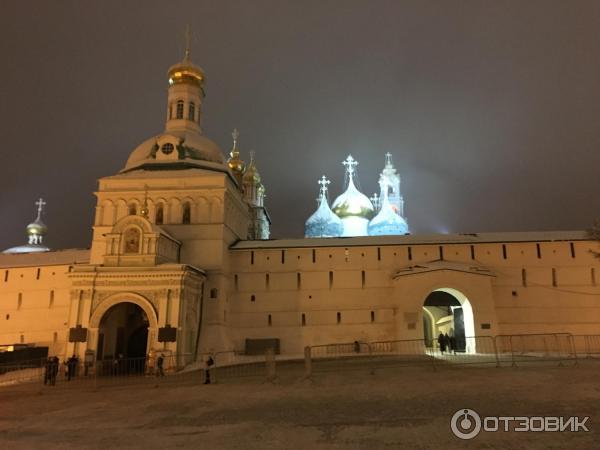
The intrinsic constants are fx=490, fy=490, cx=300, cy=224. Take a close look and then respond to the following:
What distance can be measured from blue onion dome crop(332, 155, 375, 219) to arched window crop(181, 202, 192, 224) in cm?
1574

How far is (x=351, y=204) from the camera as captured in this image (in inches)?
1628

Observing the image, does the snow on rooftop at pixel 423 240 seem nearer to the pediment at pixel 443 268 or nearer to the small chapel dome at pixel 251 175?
the pediment at pixel 443 268

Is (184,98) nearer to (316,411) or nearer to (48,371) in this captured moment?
(48,371)

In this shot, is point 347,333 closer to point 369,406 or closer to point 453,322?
point 453,322

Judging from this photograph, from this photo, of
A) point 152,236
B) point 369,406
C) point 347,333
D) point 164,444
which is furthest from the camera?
point 347,333

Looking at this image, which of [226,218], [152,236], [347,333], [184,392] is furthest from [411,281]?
[184,392]

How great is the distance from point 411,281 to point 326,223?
12577 millimetres

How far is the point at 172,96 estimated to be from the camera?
3481 centimetres

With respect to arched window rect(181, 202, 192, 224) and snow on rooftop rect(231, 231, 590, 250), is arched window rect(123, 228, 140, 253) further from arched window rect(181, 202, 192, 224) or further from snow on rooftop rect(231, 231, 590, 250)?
snow on rooftop rect(231, 231, 590, 250)

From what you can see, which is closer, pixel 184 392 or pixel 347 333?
pixel 184 392

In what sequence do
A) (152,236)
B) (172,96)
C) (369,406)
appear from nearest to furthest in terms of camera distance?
(369,406) → (152,236) → (172,96)

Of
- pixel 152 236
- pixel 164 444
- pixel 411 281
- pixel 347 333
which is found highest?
pixel 152 236

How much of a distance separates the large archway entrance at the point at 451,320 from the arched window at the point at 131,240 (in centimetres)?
1494

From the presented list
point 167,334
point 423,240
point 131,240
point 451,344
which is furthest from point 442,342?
point 131,240
